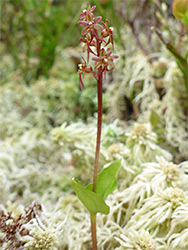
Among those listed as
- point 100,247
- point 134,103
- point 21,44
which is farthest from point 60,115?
point 21,44

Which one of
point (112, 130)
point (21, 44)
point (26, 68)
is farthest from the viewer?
point (21, 44)

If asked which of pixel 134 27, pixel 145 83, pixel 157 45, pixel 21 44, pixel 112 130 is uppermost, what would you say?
pixel 21 44

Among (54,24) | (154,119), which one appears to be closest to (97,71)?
(154,119)

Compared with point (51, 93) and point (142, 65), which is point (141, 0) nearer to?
point (142, 65)

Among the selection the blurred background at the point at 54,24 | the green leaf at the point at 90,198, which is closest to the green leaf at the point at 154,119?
the blurred background at the point at 54,24

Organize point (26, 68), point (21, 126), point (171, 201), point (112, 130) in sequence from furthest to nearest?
point (26, 68) → point (21, 126) → point (112, 130) → point (171, 201)

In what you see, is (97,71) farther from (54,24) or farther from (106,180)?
(54,24)

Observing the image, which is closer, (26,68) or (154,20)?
(154,20)
